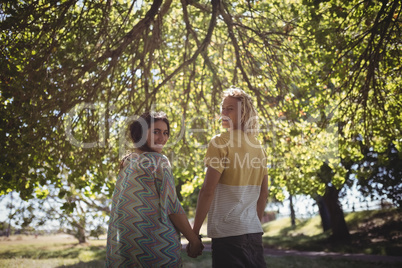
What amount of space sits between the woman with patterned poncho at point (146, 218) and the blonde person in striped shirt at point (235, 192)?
221 millimetres

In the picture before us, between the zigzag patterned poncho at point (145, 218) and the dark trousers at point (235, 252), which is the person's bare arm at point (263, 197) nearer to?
the dark trousers at point (235, 252)

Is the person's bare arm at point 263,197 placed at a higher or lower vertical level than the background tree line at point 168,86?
lower

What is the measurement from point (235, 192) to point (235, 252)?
469 millimetres

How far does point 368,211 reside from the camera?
2172cm

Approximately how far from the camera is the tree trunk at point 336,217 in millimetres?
18094

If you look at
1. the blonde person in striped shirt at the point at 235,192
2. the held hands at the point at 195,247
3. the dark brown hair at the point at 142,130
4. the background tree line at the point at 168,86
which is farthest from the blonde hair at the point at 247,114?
the background tree line at the point at 168,86

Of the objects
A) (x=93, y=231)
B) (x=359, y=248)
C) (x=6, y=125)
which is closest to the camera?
(x=6, y=125)

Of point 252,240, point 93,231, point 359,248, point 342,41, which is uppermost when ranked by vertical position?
point 342,41

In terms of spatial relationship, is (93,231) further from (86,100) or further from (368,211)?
(368,211)

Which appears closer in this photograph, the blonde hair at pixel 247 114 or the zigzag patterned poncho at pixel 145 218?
the zigzag patterned poncho at pixel 145 218

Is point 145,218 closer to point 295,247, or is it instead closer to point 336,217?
point 295,247

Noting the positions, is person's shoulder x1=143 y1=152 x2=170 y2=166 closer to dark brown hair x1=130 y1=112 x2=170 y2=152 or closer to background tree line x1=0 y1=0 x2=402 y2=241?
dark brown hair x1=130 y1=112 x2=170 y2=152

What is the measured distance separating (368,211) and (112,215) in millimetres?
22146

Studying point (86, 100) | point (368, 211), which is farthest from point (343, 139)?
point (368, 211)
